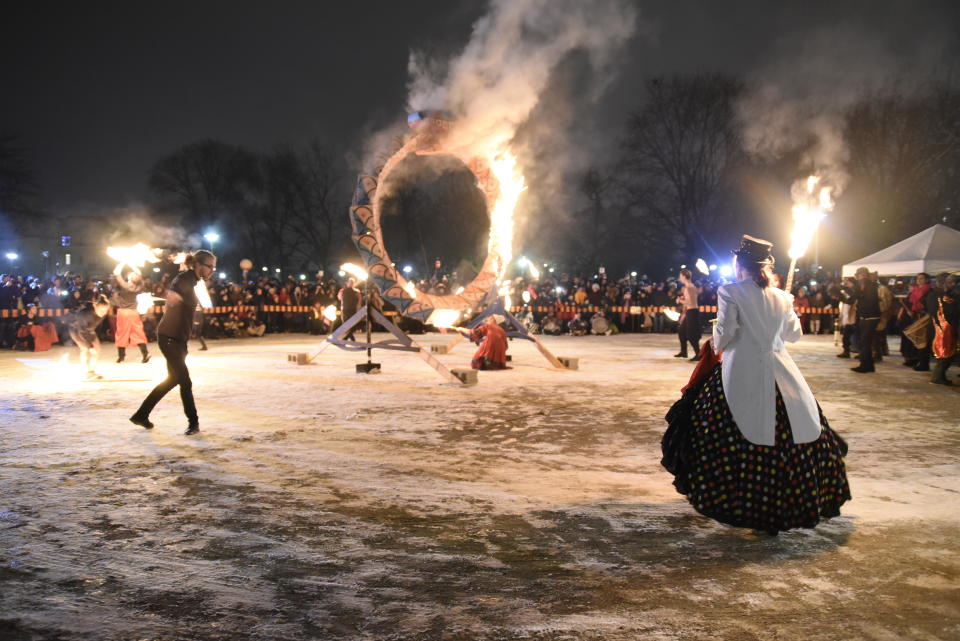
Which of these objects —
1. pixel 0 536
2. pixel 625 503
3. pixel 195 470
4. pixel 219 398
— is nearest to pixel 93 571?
pixel 0 536

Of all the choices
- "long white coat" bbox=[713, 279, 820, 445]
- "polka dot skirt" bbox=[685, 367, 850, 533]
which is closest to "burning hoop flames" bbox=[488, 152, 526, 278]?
"long white coat" bbox=[713, 279, 820, 445]

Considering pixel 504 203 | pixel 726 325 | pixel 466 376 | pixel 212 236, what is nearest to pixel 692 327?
pixel 504 203

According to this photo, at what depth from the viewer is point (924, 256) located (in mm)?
18188

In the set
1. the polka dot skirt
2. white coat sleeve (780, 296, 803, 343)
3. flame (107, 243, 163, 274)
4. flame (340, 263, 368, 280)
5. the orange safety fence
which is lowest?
the polka dot skirt

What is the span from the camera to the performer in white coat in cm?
409

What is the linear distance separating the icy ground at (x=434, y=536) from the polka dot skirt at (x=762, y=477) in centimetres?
21

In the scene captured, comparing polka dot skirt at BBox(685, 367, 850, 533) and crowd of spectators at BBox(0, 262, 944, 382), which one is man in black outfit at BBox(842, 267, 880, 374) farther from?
crowd of spectators at BBox(0, 262, 944, 382)

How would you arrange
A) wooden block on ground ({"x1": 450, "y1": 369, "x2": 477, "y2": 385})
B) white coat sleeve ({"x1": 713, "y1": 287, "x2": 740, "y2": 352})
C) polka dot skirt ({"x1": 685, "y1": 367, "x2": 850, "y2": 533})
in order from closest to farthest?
polka dot skirt ({"x1": 685, "y1": 367, "x2": 850, "y2": 533})
white coat sleeve ({"x1": 713, "y1": 287, "x2": 740, "y2": 352})
wooden block on ground ({"x1": 450, "y1": 369, "x2": 477, "y2": 385})

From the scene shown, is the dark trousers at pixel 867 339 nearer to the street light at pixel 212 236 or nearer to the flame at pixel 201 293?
the flame at pixel 201 293

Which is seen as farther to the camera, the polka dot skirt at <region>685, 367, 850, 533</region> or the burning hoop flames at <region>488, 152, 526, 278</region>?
the burning hoop flames at <region>488, 152, 526, 278</region>

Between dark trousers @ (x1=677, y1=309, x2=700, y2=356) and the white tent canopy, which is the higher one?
the white tent canopy

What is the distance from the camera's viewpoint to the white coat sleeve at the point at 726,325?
14.4ft

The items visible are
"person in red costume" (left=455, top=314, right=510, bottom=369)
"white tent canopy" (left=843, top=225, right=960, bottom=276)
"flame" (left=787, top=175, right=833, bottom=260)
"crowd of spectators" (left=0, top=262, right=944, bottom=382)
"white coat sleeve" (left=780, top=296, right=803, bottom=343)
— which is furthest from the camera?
"crowd of spectators" (left=0, top=262, right=944, bottom=382)

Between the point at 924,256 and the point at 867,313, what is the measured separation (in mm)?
7046
